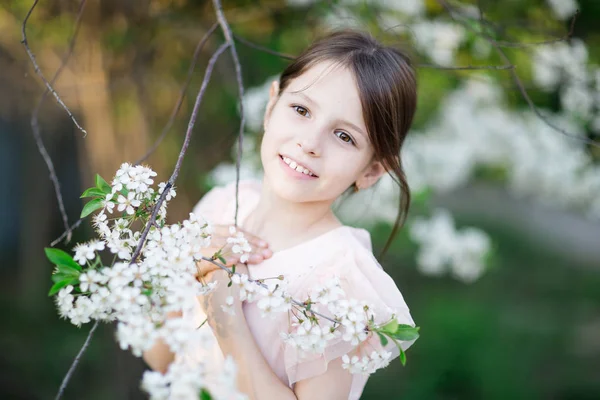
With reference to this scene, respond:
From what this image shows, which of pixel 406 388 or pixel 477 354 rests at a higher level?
pixel 406 388

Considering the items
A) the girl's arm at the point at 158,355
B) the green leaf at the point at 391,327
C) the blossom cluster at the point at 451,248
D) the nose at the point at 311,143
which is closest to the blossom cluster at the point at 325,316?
the green leaf at the point at 391,327

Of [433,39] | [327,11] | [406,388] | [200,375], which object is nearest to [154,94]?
[327,11]

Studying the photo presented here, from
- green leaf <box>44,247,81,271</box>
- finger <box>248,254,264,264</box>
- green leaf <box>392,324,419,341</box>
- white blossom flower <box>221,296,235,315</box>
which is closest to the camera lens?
green leaf <box>44,247,81,271</box>

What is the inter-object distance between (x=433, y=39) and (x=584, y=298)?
13.3 feet

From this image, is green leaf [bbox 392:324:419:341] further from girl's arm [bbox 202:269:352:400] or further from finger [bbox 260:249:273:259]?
finger [bbox 260:249:273:259]

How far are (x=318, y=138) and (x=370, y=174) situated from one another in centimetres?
25

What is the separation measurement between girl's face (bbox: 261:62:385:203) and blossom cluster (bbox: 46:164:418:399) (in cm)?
23

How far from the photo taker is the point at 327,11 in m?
2.72

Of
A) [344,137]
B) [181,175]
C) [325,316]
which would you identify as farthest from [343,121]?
[181,175]

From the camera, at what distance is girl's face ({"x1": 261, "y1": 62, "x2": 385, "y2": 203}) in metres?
1.40

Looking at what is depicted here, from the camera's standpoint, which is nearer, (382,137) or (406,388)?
(382,137)

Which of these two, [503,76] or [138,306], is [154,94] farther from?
[138,306]

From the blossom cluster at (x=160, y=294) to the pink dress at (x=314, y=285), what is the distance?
121 mm

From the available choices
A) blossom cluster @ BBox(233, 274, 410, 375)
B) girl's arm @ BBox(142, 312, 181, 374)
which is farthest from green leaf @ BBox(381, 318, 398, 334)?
girl's arm @ BBox(142, 312, 181, 374)
